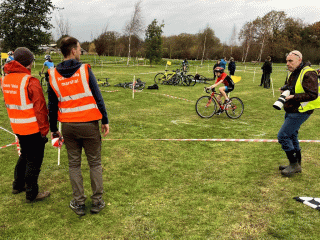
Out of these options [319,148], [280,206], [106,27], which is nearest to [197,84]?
[319,148]

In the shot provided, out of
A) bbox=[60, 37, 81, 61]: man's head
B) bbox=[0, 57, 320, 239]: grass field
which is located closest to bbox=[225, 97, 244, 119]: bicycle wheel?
bbox=[0, 57, 320, 239]: grass field

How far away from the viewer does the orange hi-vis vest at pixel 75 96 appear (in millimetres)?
2707

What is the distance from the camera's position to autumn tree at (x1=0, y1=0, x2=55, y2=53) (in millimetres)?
30406

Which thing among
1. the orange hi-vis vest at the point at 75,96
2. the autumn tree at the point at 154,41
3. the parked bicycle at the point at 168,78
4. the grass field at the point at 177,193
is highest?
the autumn tree at the point at 154,41

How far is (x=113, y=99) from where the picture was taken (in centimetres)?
1144

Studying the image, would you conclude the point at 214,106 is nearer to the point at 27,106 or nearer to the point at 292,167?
the point at 292,167

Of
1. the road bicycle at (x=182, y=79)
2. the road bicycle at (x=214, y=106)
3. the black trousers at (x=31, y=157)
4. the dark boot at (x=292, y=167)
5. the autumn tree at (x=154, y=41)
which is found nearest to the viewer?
the black trousers at (x=31, y=157)

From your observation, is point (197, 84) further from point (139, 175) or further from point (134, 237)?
point (134, 237)

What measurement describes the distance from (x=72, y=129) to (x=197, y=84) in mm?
16246

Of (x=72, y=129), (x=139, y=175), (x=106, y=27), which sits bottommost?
(x=139, y=175)

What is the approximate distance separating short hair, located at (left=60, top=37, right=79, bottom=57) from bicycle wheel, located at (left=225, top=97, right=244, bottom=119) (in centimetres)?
659

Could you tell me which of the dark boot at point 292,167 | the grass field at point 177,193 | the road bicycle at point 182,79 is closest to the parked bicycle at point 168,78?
the road bicycle at point 182,79

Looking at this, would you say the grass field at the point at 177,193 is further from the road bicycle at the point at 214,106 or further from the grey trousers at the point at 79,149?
the road bicycle at the point at 214,106

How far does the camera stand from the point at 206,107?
8430mm
